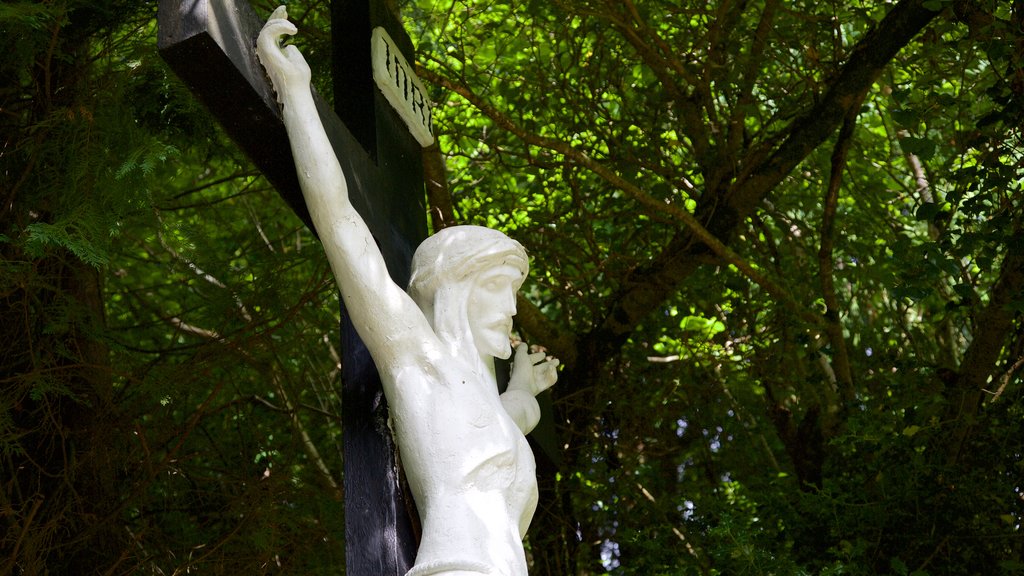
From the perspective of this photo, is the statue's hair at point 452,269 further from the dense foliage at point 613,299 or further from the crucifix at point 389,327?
the dense foliage at point 613,299

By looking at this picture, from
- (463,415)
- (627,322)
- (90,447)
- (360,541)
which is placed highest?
(627,322)

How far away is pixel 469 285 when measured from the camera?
2818mm

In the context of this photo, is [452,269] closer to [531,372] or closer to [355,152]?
[355,152]

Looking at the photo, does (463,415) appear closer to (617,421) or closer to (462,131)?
(617,421)

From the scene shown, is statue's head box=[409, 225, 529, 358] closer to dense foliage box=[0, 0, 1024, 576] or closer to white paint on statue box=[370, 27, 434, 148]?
white paint on statue box=[370, 27, 434, 148]

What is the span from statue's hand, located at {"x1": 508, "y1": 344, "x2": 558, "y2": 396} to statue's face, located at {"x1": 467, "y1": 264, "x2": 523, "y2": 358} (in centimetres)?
29

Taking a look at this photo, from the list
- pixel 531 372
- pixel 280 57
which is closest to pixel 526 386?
pixel 531 372

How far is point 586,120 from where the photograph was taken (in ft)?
18.7

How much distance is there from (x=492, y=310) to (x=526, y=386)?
388mm

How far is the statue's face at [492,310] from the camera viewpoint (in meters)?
2.82

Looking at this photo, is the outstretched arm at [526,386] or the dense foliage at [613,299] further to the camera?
the dense foliage at [613,299]

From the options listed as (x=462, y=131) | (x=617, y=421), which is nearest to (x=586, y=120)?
(x=462, y=131)

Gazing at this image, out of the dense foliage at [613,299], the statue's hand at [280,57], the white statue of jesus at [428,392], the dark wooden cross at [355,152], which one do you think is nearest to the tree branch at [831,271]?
the dense foliage at [613,299]

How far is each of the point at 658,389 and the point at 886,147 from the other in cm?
233
